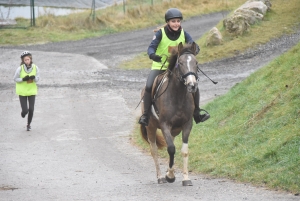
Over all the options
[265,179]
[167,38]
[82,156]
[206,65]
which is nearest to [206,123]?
[82,156]

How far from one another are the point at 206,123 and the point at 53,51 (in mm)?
17106

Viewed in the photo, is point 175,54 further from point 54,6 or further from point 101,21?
point 54,6

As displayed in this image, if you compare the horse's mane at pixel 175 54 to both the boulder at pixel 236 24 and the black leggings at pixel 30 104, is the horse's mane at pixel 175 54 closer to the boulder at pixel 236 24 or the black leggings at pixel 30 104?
the black leggings at pixel 30 104

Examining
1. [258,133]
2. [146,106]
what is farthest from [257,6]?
[146,106]

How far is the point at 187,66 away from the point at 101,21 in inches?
1090

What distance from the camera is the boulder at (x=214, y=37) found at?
88.5ft

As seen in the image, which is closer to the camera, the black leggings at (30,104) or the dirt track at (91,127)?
the dirt track at (91,127)

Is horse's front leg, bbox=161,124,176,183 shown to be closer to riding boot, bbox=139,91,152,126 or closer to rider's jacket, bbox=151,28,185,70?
riding boot, bbox=139,91,152,126

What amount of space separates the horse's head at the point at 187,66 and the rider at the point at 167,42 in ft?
2.14

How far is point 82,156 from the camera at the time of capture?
15.0 metres

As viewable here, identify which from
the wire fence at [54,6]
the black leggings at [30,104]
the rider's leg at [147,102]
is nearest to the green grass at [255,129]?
the rider's leg at [147,102]

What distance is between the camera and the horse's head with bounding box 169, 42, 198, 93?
33.7ft

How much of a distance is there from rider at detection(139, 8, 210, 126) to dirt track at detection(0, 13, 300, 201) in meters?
1.20

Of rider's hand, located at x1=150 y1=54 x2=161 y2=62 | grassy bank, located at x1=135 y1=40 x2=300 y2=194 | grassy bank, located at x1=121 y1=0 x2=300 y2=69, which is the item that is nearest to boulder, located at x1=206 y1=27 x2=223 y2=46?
grassy bank, located at x1=121 y1=0 x2=300 y2=69
